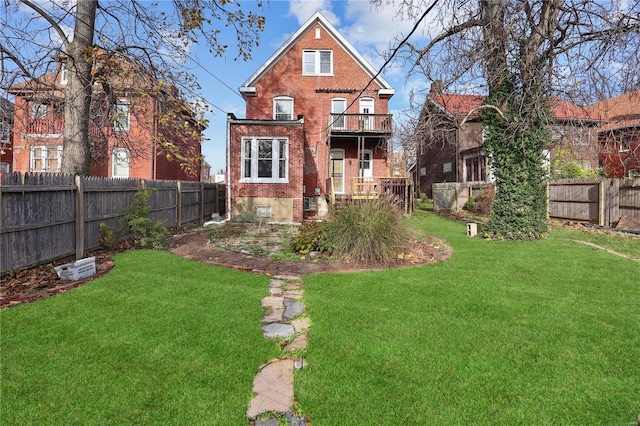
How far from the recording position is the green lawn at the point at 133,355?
215 cm

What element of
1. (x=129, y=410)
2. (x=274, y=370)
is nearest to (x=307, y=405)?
(x=274, y=370)

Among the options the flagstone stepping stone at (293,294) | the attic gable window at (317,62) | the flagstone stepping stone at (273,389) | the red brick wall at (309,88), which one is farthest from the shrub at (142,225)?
the attic gable window at (317,62)

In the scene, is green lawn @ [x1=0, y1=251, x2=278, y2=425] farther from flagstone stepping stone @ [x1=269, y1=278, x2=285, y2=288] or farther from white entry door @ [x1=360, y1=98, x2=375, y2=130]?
white entry door @ [x1=360, y1=98, x2=375, y2=130]

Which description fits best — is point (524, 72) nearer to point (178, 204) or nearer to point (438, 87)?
point (438, 87)

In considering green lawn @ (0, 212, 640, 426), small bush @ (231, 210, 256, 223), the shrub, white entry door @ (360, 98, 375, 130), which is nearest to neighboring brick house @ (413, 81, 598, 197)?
white entry door @ (360, 98, 375, 130)

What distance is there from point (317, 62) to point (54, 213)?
15.3 metres

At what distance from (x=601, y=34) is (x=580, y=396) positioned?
887cm

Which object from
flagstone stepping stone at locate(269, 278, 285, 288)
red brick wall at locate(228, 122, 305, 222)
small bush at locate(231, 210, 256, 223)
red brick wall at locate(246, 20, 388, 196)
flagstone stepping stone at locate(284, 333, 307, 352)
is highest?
red brick wall at locate(246, 20, 388, 196)

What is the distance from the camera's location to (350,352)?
2936 mm

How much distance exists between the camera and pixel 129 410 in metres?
2.14

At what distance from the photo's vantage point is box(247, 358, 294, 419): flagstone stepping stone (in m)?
2.23

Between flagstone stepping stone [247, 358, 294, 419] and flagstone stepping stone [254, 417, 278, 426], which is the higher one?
flagstone stepping stone [247, 358, 294, 419]

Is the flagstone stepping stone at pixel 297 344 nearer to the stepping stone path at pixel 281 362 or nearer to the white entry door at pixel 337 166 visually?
the stepping stone path at pixel 281 362

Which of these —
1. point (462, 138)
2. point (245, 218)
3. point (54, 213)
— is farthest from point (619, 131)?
point (54, 213)
